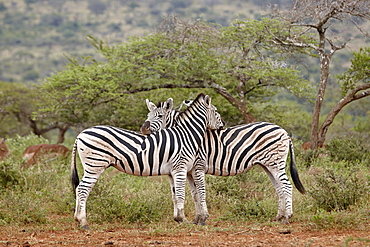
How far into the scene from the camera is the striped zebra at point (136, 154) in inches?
279

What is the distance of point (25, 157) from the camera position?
46.4 feet

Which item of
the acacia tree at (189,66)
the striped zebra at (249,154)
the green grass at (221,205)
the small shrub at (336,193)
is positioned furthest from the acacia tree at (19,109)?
the small shrub at (336,193)

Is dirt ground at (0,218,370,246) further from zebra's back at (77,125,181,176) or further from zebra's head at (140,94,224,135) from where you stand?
zebra's head at (140,94,224,135)

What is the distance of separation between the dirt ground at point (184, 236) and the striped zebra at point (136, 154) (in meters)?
0.58

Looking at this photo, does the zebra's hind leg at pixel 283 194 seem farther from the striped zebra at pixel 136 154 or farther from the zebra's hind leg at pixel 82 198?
the zebra's hind leg at pixel 82 198

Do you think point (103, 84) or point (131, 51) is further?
point (131, 51)

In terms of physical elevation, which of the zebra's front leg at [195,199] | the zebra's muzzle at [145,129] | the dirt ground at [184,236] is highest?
the zebra's muzzle at [145,129]

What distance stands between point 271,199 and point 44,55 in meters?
72.1

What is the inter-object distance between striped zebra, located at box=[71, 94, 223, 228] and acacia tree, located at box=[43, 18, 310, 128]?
28.5ft

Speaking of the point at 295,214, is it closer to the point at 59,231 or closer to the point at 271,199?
the point at 271,199

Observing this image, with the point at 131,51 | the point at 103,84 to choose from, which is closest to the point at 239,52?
the point at 131,51

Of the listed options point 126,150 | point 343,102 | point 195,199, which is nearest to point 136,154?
point 126,150

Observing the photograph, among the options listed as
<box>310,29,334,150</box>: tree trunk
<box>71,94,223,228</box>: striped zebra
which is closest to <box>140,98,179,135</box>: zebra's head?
<box>71,94,223,228</box>: striped zebra

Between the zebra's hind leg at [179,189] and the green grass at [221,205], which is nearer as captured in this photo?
the zebra's hind leg at [179,189]
